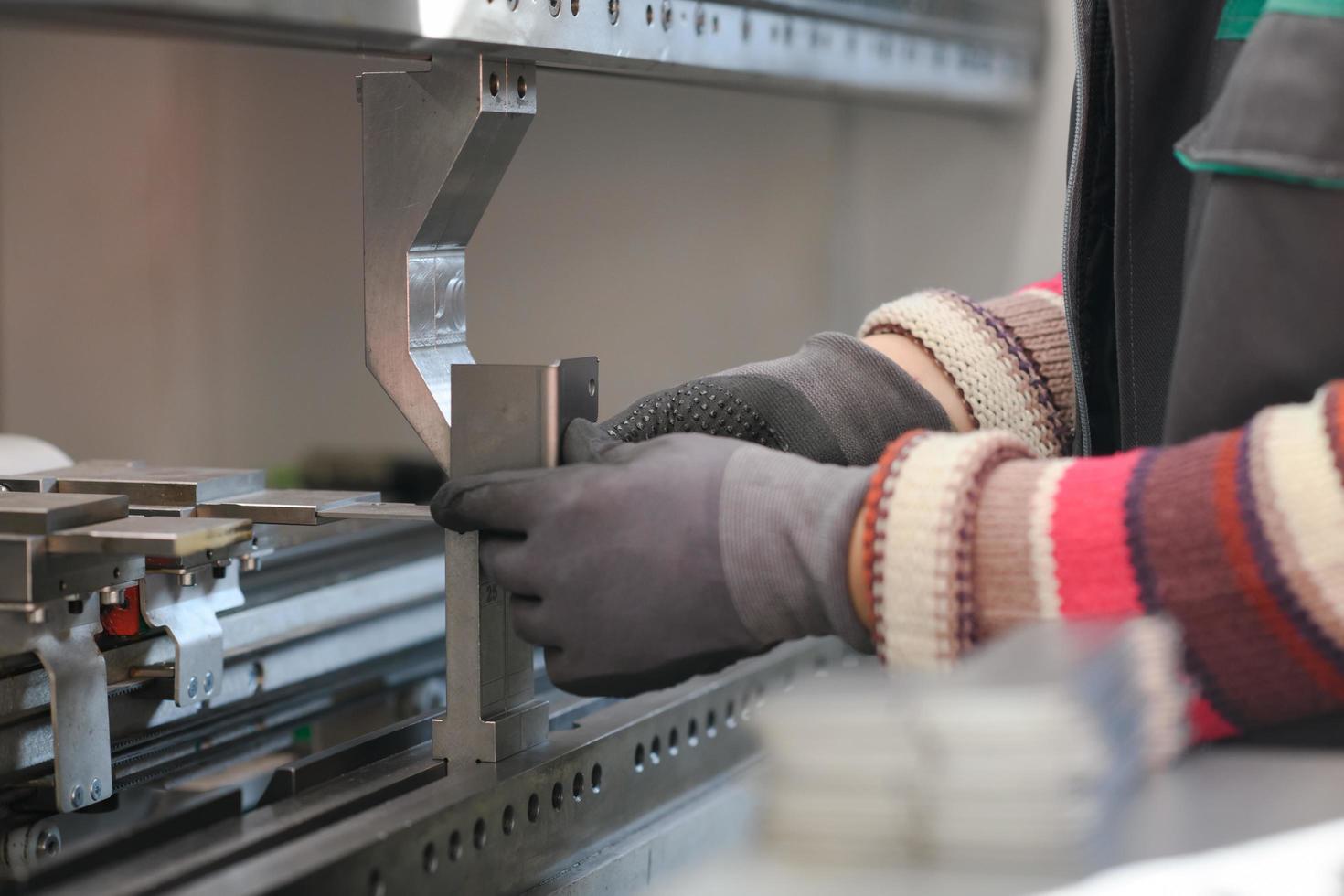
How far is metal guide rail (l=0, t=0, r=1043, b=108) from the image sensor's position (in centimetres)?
74

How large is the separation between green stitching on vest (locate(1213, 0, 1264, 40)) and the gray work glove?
33 centimetres

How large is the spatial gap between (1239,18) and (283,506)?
670 millimetres

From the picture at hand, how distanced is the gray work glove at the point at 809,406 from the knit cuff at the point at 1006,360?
0.04 m

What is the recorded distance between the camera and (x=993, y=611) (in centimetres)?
64

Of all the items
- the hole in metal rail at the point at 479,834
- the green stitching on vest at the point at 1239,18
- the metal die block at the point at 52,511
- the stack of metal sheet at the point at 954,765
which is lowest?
the hole in metal rail at the point at 479,834

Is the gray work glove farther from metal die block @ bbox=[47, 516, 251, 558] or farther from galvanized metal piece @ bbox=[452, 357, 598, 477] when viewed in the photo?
metal die block @ bbox=[47, 516, 251, 558]

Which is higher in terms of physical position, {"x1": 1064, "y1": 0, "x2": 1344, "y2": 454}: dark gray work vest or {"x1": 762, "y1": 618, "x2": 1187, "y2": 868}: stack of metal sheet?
{"x1": 1064, "y1": 0, "x2": 1344, "y2": 454}: dark gray work vest

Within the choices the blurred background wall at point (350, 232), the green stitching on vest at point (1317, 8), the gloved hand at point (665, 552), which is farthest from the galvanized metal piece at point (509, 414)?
the blurred background wall at point (350, 232)

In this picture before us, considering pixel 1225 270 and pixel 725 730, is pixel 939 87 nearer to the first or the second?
pixel 725 730

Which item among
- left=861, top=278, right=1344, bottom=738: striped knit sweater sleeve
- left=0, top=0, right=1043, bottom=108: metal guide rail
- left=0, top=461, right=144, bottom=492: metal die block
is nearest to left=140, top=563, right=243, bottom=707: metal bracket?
left=0, top=461, right=144, bottom=492: metal die block

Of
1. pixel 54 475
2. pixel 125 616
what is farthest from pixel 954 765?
pixel 54 475

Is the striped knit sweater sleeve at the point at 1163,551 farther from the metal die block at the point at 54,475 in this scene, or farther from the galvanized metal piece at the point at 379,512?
the metal die block at the point at 54,475

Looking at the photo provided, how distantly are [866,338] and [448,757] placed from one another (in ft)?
1.60

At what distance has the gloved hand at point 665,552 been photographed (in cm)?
72
